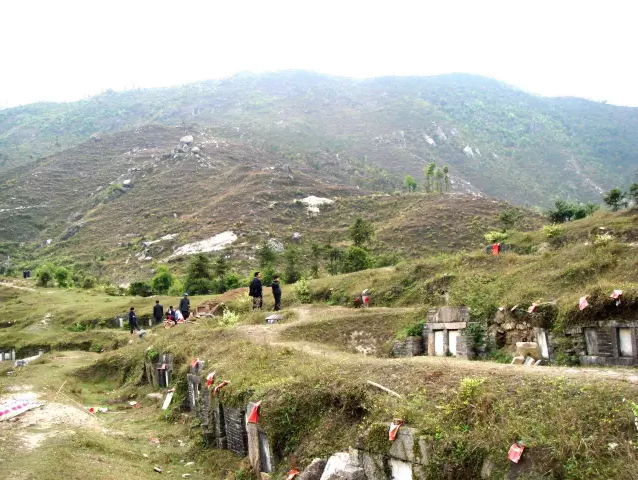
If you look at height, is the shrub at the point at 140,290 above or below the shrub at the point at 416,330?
above

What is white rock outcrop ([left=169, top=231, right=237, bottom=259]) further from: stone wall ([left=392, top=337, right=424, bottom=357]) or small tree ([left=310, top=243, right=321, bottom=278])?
stone wall ([left=392, top=337, right=424, bottom=357])

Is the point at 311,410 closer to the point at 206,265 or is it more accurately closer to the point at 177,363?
the point at 177,363

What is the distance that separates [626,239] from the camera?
75.8 ft

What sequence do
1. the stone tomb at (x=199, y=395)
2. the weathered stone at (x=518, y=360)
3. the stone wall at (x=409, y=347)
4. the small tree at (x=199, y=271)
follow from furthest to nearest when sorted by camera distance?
the small tree at (x=199, y=271) → the stone wall at (x=409, y=347) → the stone tomb at (x=199, y=395) → the weathered stone at (x=518, y=360)

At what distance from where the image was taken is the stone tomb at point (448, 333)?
15.3 meters

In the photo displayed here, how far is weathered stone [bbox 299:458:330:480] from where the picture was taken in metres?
9.26

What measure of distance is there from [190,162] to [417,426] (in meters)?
121

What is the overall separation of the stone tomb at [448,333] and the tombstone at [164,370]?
9.28 m

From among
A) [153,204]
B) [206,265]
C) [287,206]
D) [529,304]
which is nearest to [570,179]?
[287,206]

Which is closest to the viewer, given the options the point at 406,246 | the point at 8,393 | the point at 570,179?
the point at 8,393

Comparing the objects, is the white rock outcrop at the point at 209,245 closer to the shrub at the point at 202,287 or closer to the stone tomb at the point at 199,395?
the shrub at the point at 202,287

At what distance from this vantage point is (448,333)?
16.0 m

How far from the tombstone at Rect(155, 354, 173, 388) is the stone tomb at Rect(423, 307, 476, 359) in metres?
9.28

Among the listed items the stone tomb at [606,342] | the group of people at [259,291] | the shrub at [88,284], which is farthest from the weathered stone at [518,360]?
the shrub at [88,284]
